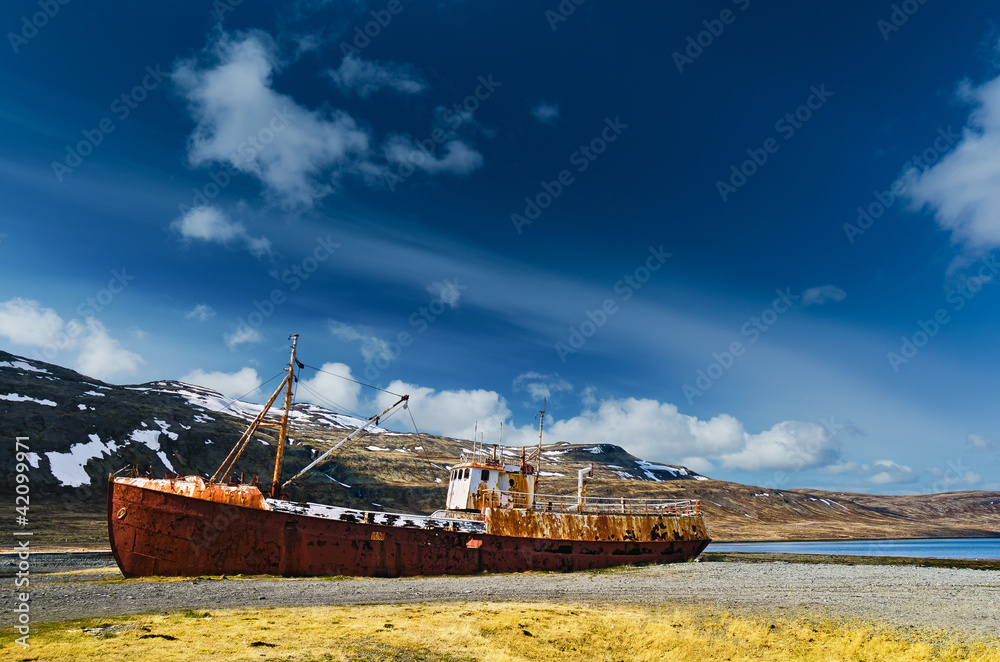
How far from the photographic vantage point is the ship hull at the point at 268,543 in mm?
19984

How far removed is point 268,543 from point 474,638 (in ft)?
45.8

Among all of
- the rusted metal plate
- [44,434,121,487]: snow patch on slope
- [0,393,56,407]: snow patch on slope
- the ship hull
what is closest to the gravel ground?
the ship hull

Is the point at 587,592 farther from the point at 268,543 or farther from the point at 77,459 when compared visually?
the point at 77,459

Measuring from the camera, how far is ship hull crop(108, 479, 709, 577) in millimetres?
19984

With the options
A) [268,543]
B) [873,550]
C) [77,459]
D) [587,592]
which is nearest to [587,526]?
[587,592]

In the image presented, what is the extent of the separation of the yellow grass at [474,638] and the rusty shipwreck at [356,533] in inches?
337

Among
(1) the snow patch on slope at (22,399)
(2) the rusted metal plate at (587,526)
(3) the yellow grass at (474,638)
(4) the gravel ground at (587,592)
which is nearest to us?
(3) the yellow grass at (474,638)

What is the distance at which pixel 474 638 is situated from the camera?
10.6m

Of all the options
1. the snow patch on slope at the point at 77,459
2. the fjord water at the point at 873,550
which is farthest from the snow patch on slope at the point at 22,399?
the fjord water at the point at 873,550

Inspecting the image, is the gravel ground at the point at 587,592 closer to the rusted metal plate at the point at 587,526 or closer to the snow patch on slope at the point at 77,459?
the rusted metal plate at the point at 587,526

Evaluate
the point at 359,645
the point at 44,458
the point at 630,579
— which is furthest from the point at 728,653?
the point at 44,458

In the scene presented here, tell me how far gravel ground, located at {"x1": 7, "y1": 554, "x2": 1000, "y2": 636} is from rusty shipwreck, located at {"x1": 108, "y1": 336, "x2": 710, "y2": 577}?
49.9 inches

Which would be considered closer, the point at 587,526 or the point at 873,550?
the point at 587,526

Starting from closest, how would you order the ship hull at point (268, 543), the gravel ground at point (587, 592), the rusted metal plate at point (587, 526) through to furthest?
1. the gravel ground at point (587, 592)
2. the ship hull at point (268, 543)
3. the rusted metal plate at point (587, 526)
